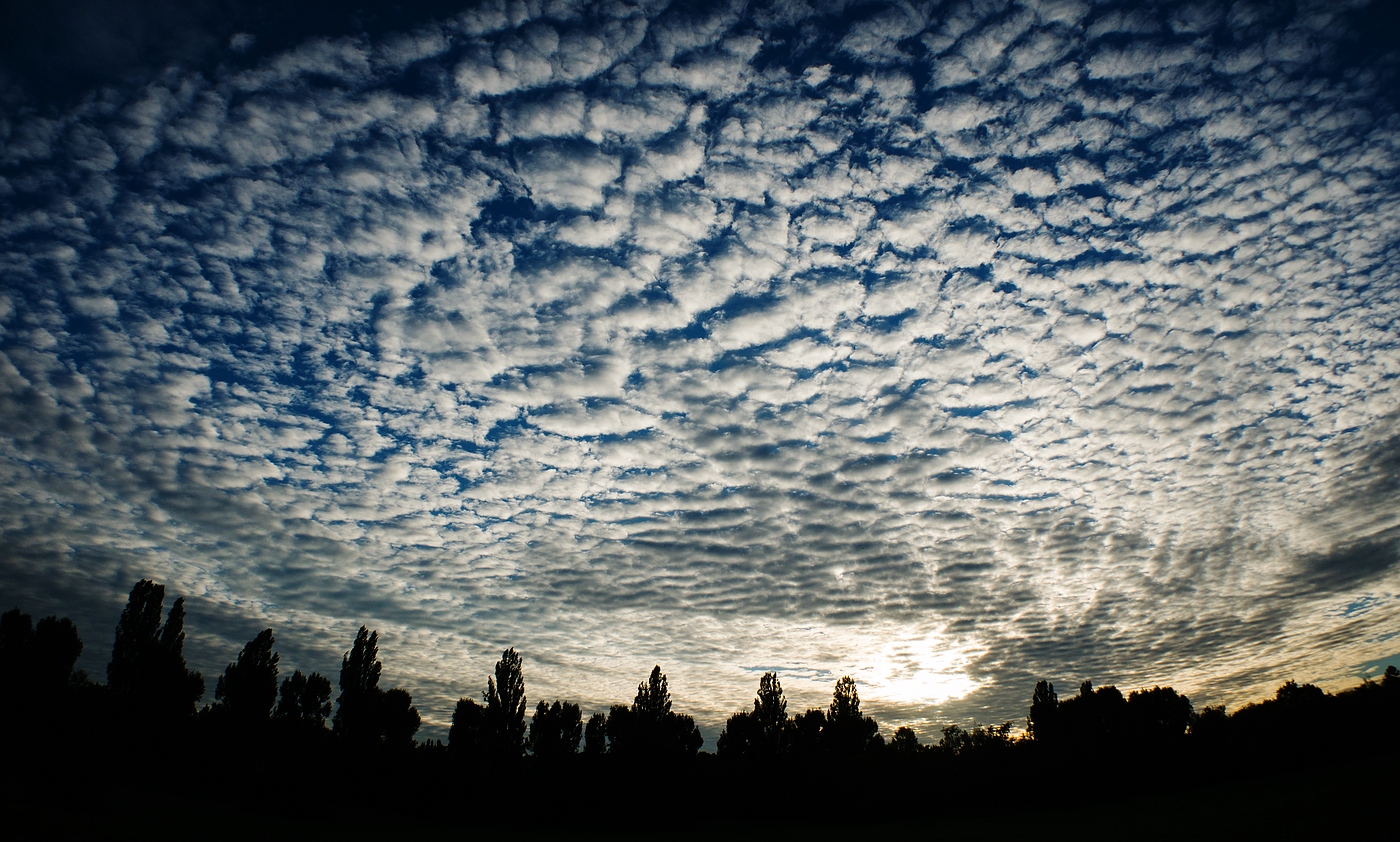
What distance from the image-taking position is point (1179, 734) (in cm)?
10694

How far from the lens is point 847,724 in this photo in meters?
106

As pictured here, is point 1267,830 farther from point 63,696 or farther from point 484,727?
point 63,696

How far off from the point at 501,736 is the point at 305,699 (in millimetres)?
36901

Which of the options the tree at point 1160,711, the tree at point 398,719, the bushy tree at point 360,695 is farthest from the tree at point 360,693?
the tree at point 1160,711

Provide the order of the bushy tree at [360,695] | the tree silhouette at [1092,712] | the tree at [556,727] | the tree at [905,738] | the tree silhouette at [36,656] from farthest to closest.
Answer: the tree at [905,738]
the tree silhouette at [1092,712]
the tree at [556,727]
the bushy tree at [360,695]
the tree silhouette at [36,656]

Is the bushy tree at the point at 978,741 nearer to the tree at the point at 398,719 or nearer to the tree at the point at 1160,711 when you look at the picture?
the tree at the point at 1160,711

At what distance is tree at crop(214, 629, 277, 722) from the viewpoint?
85.6m

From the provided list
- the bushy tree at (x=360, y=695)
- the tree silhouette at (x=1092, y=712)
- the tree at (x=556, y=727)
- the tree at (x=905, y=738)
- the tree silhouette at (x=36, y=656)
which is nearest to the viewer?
the tree silhouette at (x=36, y=656)

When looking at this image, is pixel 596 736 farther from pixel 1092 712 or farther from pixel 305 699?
pixel 1092 712

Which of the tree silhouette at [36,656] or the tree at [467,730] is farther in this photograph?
the tree at [467,730]

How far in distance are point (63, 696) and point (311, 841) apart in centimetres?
4611

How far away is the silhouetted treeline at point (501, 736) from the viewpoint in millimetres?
74500

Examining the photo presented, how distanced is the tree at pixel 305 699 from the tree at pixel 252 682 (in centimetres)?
492

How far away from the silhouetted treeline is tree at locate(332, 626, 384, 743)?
21 centimetres
